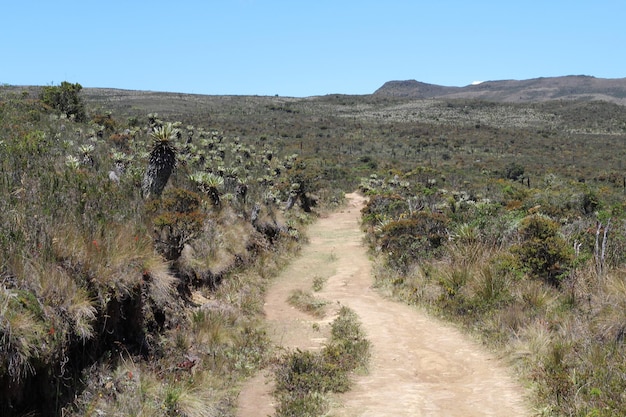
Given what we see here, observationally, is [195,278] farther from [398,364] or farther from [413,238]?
[413,238]

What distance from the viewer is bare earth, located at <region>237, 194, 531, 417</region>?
562 centimetres

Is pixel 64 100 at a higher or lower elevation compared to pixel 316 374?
higher

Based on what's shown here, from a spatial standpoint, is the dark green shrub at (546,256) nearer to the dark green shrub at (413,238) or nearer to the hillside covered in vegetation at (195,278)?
the hillside covered in vegetation at (195,278)

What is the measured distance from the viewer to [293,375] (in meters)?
6.32

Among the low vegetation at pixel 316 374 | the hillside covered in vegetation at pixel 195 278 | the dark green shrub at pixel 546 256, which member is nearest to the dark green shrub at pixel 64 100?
the hillside covered in vegetation at pixel 195 278

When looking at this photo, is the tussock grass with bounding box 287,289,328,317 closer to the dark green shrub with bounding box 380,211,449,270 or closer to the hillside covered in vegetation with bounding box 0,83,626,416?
the hillside covered in vegetation with bounding box 0,83,626,416

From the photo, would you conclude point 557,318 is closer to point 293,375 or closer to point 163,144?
point 293,375

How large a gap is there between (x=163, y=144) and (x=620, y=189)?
2961 cm

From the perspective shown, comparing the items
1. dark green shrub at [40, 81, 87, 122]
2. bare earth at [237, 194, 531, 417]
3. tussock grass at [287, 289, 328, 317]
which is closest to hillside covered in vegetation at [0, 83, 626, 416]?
bare earth at [237, 194, 531, 417]

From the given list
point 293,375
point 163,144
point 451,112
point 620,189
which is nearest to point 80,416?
point 293,375

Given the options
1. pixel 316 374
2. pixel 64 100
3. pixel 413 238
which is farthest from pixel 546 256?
→ pixel 64 100

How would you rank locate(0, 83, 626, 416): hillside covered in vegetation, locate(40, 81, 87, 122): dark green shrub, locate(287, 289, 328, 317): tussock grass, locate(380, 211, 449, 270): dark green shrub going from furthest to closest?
locate(40, 81, 87, 122): dark green shrub
locate(380, 211, 449, 270): dark green shrub
locate(287, 289, 328, 317): tussock grass
locate(0, 83, 626, 416): hillside covered in vegetation

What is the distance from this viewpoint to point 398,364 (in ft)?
23.1

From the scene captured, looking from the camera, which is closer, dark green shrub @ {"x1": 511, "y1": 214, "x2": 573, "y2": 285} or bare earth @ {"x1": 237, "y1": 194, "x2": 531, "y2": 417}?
bare earth @ {"x1": 237, "y1": 194, "x2": 531, "y2": 417}
